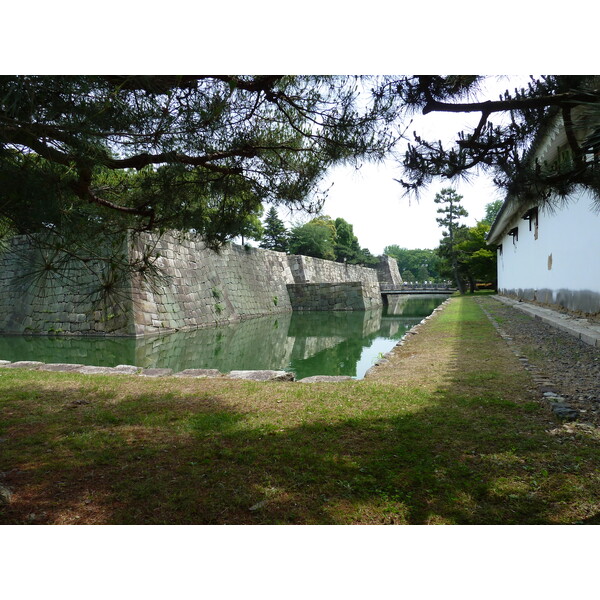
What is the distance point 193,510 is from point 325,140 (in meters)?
2.40

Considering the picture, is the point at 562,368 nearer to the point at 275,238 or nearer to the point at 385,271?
the point at 275,238

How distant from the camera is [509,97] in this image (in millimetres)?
2168

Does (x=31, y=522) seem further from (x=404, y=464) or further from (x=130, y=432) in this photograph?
(x=404, y=464)

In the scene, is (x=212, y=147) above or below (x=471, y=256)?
below

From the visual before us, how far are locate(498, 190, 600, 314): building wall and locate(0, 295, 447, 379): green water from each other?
3.10m

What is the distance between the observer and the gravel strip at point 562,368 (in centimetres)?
268

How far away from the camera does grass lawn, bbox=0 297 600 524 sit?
160cm

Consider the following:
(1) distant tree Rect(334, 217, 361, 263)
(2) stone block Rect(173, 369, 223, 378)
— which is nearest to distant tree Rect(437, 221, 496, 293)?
(1) distant tree Rect(334, 217, 361, 263)

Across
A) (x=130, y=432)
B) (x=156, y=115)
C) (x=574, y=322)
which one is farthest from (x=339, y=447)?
(x=574, y=322)

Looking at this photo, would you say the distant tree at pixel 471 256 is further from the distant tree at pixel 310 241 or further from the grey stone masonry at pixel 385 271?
the grey stone masonry at pixel 385 271

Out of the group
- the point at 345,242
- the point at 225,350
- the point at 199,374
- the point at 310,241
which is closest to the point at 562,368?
the point at 199,374

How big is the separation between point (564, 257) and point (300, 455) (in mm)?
7350

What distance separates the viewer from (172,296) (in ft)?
34.3

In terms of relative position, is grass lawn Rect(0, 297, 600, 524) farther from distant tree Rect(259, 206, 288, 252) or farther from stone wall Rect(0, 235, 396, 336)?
distant tree Rect(259, 206, 288, 252)
